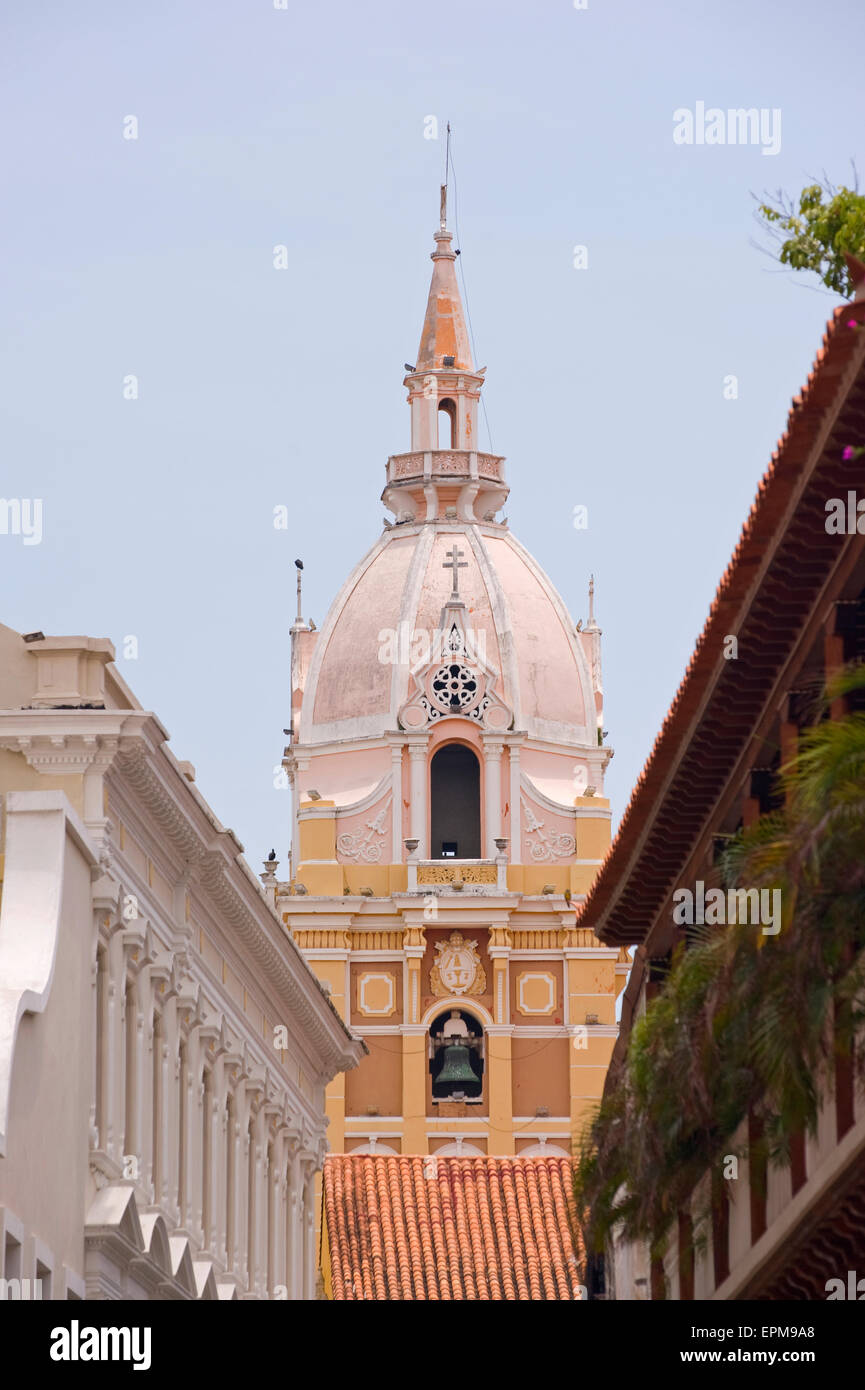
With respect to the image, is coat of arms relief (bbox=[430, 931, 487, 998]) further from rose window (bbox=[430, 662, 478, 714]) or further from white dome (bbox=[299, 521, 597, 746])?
rose window (bbox=[430, 662, 478, 714])

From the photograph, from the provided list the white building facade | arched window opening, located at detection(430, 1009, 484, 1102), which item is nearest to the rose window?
arched window opening, located at detection(430, 1009, 484, 1102)

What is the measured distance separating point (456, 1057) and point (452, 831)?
556 cm

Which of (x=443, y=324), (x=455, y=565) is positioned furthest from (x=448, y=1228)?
(x=443, y=324)

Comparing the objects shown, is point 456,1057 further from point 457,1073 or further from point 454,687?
point 454,687

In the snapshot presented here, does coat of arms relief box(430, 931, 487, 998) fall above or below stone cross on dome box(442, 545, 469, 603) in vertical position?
below

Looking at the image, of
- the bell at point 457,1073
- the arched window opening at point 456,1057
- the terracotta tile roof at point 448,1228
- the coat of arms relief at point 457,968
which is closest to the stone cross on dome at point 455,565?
the coat of arms relief at point 457,968

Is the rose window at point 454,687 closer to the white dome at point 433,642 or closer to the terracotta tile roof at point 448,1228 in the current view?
the white dome at point 433,642

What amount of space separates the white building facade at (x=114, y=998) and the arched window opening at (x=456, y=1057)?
25164 mm

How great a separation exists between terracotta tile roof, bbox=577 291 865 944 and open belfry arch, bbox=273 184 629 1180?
3173 cm

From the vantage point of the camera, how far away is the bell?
7031cm

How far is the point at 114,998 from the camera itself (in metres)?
34.4

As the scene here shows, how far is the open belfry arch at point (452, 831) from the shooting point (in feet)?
230

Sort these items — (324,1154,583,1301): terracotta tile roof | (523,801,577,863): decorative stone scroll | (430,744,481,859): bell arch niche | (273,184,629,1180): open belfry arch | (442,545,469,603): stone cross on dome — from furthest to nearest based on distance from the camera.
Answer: (430,744,481,859): bell arch niche < (442,545,469,603): stone cross on dome < (523,801,577,863): decorative stone scroll < (273,184,629,1180): open belfry arch < (324,1154,583,1301): terracotta tile roof
